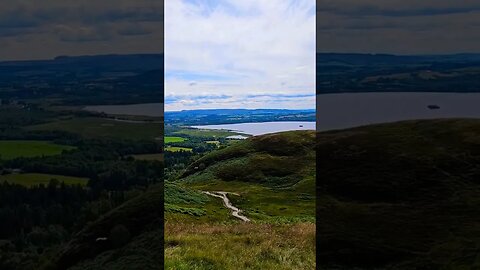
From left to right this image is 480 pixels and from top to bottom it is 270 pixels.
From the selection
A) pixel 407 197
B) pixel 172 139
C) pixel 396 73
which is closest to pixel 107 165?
pixel 407 197

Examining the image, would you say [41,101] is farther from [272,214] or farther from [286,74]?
[286,74]

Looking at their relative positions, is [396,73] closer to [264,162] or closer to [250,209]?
[250,209]

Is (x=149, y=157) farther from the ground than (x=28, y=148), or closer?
closer

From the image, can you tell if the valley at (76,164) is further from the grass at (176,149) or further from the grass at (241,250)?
the grass at (176,149)

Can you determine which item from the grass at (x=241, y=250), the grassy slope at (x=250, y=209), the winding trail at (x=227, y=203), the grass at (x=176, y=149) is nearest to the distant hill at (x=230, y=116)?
the grassy slope at (x=250, y=209)

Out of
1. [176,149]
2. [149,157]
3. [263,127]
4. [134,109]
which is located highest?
[134,109]

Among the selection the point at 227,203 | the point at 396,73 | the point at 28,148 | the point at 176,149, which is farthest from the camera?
the point at 176,149

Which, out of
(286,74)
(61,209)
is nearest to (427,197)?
(61,209)

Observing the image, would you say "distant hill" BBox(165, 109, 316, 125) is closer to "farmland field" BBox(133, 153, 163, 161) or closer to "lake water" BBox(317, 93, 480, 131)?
"lake water" BBox(317, 93, 480, 131)
